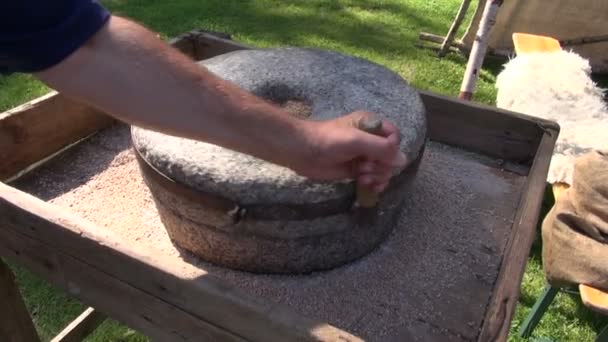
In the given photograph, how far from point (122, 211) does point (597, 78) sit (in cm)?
365

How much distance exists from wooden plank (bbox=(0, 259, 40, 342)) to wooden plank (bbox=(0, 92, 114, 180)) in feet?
0.92

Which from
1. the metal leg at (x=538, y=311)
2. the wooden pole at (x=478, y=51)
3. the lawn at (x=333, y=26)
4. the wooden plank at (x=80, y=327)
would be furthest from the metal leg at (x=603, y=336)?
the lawn at (x=333, y=26)

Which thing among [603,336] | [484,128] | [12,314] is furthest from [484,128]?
[12,314]

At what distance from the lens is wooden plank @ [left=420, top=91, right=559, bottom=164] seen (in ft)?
5.32

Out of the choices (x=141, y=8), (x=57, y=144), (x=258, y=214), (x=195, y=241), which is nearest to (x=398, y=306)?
(x=258, y=214)

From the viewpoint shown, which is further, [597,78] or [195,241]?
[597,78]

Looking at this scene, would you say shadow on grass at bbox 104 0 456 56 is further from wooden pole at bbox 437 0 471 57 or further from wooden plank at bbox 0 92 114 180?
wooden plank at bbox 0 92 114 180

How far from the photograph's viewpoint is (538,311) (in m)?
2.18

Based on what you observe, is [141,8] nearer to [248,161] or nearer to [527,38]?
[527,38]

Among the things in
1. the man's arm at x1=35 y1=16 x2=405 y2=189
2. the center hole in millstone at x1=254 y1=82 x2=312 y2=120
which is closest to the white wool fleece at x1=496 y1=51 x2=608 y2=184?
the center hole in millstone at x1=254 y1=82 x2=312 y2=120

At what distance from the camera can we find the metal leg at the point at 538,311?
2.09 metres

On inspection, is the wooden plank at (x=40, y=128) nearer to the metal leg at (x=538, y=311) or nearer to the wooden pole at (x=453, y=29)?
the metal leg at (x=538, y=311)

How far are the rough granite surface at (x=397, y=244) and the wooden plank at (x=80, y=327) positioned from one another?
0.58 m

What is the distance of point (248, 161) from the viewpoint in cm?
120
